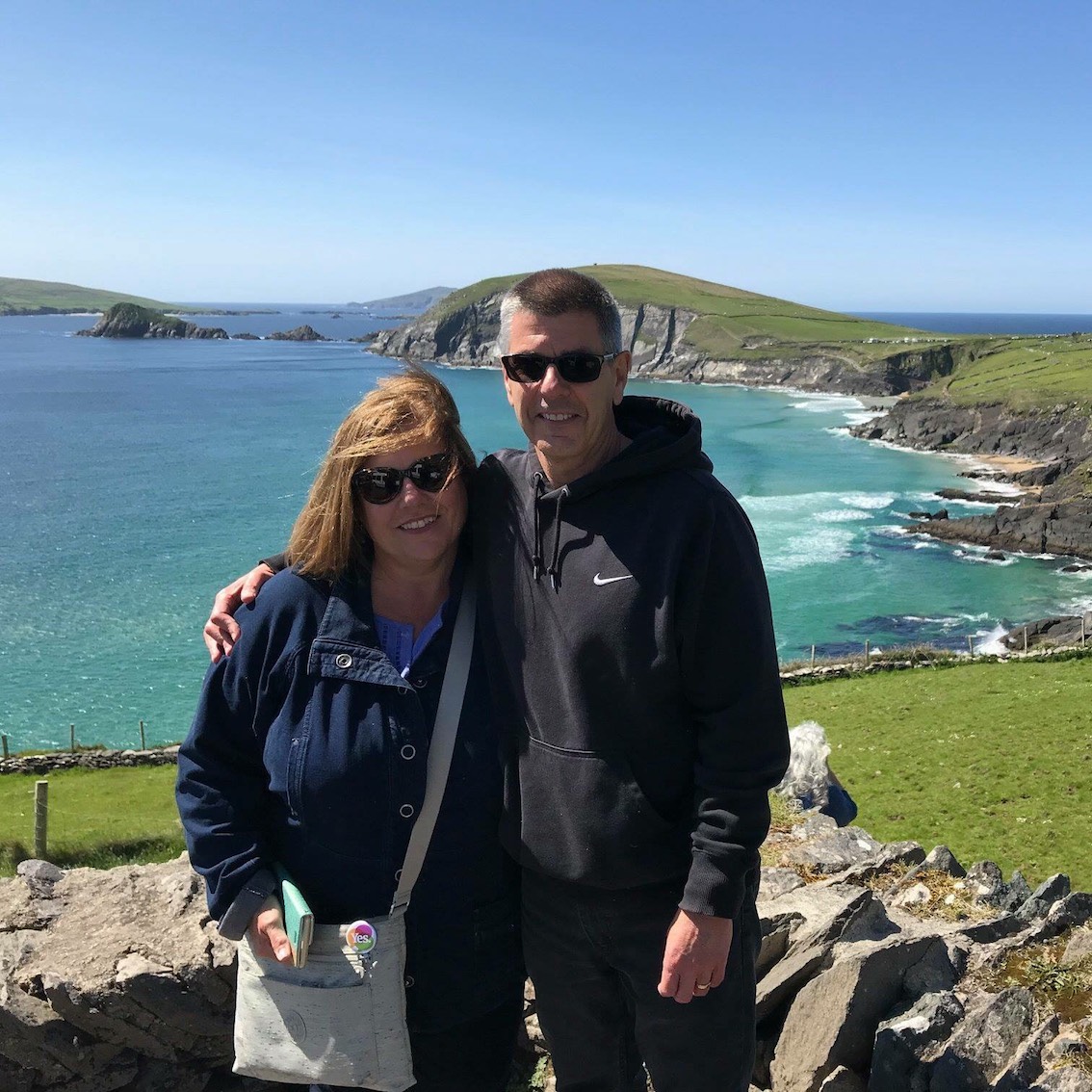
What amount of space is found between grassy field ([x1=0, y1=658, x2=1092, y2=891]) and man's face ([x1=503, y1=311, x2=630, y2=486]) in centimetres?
1129

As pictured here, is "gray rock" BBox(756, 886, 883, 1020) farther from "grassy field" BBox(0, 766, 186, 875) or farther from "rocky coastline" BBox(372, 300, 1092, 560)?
"grassy field" BBox(0, 766, 186, 875)

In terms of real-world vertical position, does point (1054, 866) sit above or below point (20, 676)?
above

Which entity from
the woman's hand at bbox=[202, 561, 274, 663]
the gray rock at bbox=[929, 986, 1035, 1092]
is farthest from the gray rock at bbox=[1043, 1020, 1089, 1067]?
the woman's hand at bbox=[202, 561, 274, 663]

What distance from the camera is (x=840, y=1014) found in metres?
4.44

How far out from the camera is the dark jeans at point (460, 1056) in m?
3.62

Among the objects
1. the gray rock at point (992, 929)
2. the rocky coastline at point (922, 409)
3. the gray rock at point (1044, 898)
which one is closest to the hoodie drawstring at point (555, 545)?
the rocky coastline at point (922, 409)

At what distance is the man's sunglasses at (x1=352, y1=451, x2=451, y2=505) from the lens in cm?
344

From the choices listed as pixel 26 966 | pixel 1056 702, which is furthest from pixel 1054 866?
pixel 26 966

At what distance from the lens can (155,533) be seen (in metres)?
54.7

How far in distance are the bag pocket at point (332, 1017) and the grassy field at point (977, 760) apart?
39.6 ft

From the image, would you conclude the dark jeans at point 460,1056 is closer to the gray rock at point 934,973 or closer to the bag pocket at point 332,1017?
the bag pocket at point 332,1017

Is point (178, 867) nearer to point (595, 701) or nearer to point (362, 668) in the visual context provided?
point (362, 668)

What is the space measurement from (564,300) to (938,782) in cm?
1624

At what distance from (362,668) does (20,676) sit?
36.1 m
